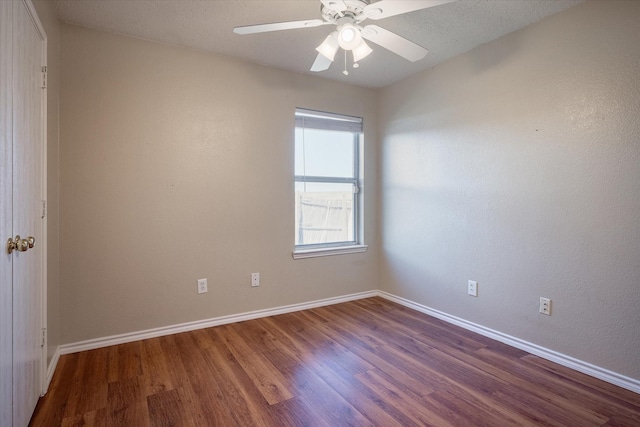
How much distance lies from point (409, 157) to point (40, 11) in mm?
2950

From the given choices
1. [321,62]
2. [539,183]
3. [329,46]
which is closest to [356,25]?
[329,46]

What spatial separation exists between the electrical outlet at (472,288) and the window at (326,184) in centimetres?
119

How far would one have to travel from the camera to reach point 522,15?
218 cm

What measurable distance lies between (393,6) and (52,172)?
7.44 feet

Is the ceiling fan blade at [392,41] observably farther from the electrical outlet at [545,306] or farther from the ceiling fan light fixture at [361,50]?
the electrical outlet at [545,306]

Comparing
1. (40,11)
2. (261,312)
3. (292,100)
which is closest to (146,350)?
(261,312)

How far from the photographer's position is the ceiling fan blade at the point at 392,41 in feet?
5.58

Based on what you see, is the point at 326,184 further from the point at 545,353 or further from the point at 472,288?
the point at 545,353

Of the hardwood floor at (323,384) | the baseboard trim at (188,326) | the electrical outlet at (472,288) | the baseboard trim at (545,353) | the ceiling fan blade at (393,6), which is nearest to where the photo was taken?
the ceiling fan blade at (393,6)

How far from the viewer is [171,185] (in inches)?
103

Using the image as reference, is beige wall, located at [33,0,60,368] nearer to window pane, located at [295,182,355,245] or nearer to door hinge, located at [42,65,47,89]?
door hinge, located at [42,65,47,89]

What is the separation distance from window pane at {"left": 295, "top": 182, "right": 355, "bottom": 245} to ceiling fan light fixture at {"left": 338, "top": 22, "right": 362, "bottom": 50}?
1709 millimetres

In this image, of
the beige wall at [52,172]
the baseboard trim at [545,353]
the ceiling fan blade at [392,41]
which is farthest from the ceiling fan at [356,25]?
the baseboard trim at [545,353]

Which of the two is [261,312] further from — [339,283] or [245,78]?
[245,78]
